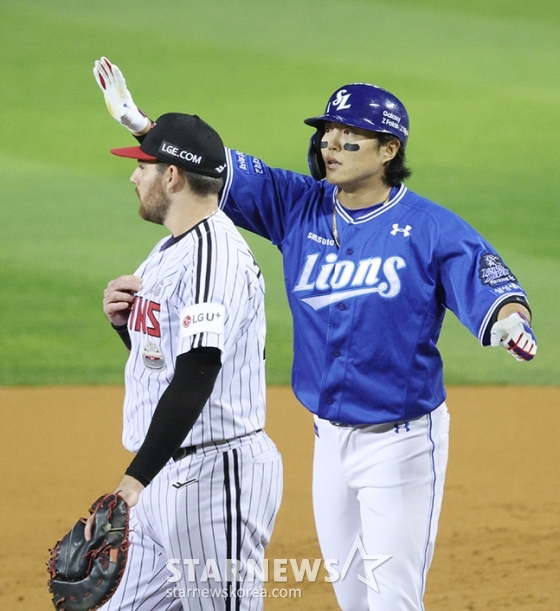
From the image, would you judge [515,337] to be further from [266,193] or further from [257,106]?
[257,106]

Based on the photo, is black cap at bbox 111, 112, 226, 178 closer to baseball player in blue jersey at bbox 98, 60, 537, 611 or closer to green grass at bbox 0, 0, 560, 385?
baseball player in blue jersey at bbox 98, 60, 537, 611

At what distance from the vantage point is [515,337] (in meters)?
2.75

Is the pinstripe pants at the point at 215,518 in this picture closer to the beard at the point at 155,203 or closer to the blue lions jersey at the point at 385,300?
the blue lions jersey at the point at 385,300

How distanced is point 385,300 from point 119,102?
4.16 feet

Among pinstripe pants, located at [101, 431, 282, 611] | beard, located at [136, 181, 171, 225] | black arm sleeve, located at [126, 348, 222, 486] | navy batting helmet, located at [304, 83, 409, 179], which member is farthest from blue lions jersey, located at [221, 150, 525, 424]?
black arm sleeve, located at [126, 348, 222, 486]

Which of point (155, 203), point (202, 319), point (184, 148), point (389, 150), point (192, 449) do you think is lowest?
point (192, 449)

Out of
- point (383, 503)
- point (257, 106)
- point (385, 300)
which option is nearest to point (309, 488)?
point (383, 503)

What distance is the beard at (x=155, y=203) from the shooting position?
2734 mm

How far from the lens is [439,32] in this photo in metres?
Answer: 11.2

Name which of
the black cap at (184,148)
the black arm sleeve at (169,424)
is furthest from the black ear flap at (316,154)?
the black arm sleeve at (169,424)

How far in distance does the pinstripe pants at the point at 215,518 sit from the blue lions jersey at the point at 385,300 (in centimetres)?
49

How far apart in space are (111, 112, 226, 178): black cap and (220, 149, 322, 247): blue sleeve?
2.09 ft

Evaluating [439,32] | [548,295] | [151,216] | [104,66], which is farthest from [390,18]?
[151,216]

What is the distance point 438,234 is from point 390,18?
8.79 m
